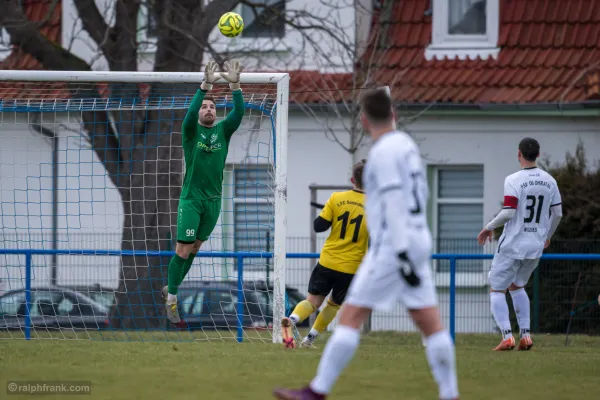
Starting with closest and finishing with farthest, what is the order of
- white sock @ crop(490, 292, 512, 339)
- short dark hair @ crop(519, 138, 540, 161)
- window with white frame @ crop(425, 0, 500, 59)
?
short dark hair @ crop(519, 138, 540, 161), white sock @ crop(490, 292, 512, 339), window with white frame @ crop(425, 0, 500, 59)

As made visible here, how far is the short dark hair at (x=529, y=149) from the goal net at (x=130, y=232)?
2406 millimetres

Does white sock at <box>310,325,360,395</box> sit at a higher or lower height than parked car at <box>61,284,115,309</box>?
higher

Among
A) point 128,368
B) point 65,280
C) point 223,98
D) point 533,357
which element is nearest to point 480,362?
point 533,357

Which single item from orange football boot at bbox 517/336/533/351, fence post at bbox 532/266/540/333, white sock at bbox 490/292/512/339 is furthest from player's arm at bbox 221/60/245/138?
fence post at bbox 532/266/540/333

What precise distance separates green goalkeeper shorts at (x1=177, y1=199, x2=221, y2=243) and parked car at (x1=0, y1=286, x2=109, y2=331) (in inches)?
132

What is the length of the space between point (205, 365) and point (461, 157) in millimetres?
13420

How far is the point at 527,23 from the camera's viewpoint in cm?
2119

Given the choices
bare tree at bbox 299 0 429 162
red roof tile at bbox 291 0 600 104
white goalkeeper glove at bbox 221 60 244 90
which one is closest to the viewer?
white goalkeeper glove at bbox 221 60 244 90

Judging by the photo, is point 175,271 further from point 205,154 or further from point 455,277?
point 455,277

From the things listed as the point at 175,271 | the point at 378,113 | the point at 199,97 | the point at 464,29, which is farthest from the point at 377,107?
the point at 464,29

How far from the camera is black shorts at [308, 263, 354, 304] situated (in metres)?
10.1

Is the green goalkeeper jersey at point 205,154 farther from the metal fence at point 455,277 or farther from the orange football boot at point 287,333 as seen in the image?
the metal fence at point 455,277

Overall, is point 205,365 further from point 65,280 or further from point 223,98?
point 65,280

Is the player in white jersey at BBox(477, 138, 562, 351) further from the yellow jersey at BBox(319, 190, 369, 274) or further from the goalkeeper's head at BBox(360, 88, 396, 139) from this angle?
the goalkeeper's head at BBox(360, 88, 396, 139)
